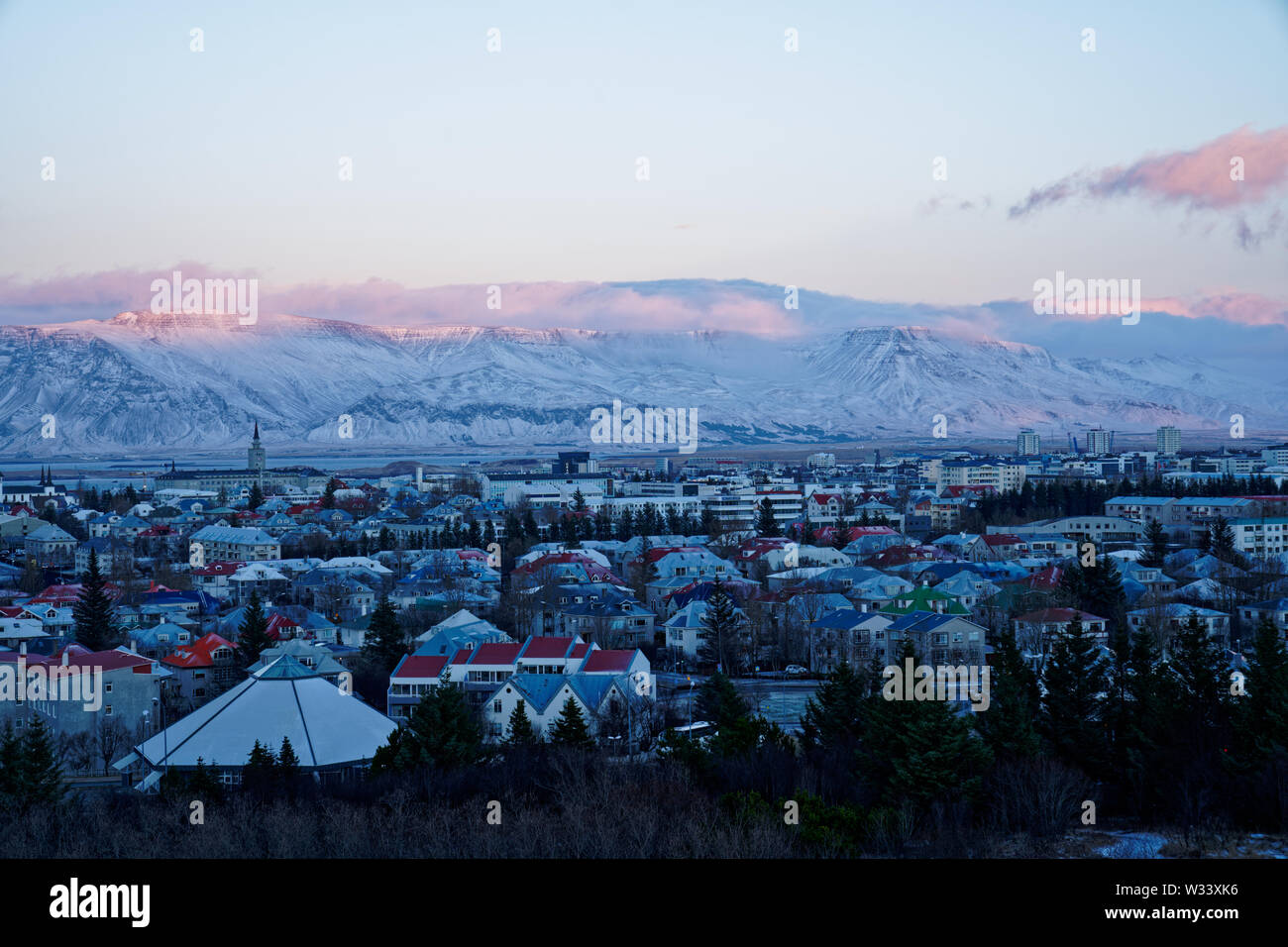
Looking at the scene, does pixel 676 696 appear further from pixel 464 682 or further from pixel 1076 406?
pixel 1076 406

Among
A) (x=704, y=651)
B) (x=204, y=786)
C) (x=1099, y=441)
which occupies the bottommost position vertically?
(x=704, y=651)

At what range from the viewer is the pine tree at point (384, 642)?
15.7 meters

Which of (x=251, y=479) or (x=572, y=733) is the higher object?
(x=251, y=479)

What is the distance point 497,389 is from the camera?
133m

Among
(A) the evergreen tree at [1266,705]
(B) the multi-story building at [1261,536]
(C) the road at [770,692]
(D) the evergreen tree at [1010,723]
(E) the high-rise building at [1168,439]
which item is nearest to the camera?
(A) the evergreen tree at [1266,705]

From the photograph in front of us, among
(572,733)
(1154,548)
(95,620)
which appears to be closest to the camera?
(572,733)

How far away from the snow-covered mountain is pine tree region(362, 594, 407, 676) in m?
93.7

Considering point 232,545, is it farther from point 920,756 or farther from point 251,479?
point 251,479

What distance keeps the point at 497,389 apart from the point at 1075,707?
409 feet

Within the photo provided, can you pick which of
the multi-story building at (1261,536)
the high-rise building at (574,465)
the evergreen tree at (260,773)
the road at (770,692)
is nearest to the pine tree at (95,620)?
the road at (770,692)

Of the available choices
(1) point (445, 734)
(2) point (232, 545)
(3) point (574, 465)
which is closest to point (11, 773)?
(1) point (445, 734)

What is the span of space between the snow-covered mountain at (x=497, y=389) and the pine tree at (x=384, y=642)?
307ft

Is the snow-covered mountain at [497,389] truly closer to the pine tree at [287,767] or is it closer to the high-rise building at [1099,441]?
the high-rise building at [1099,441]

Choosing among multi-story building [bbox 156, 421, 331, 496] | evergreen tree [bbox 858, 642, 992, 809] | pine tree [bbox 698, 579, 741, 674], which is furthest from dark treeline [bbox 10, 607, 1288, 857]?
multi-story building [bbox 156, 421, 331, 496]
